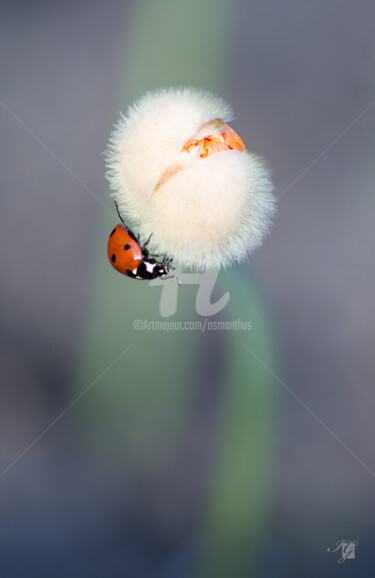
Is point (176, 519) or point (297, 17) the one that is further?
point (176, 519)

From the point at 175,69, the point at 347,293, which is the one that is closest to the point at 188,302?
the point at 347,293

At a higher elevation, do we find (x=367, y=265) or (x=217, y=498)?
(x=367, y=265)

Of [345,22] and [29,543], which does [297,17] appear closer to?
[345,22]

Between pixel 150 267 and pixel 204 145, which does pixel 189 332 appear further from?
pixel 204 145

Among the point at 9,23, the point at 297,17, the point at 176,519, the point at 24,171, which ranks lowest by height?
the point at 176,519
